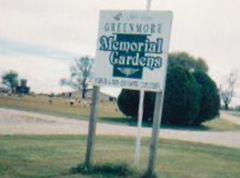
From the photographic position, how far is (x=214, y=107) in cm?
3675

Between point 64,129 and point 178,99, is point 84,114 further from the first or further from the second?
point 64,129

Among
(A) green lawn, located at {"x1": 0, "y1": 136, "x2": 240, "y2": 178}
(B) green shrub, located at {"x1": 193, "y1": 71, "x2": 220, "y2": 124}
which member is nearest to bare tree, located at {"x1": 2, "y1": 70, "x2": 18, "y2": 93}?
(B) green shrub, located at {"x1": 193, "y1": 71, "x2": 220, "y2": 124}

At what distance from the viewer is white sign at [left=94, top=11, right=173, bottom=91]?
9914 millimetres

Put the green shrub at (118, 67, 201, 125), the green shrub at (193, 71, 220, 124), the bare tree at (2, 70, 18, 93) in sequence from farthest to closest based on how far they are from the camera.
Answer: the bare tree at (2, 70, 18, 93)
the green shrub at (193, 71, 220, 124)
the green shrub at (118, 67, 201, 125)

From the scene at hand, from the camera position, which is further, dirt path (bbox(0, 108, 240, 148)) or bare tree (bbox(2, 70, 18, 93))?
bare tree (bbox(2, 70, 18, 93))

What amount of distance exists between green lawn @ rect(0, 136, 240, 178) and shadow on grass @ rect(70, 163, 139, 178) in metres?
0.16

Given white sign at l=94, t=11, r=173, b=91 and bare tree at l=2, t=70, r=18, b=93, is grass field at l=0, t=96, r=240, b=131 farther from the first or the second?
bare tree at l=2, t=70, r=18, b=93

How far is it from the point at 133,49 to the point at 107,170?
2385 mm

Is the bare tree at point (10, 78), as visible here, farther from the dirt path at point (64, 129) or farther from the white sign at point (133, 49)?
the white sign at point (133, 49)

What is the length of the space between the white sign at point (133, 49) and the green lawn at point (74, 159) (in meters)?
1.71

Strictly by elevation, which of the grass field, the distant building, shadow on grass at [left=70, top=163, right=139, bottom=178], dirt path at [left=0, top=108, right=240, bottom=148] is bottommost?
dirt path at [left=0, top=108, right=240, bottom=148]

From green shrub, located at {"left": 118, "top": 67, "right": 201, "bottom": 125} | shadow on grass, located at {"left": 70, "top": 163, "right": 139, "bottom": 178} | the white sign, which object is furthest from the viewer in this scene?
green shrub, located at {"left": 118, "top": 67, "right": 201, "bottom": 125}

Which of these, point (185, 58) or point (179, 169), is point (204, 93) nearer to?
point (179, 169)

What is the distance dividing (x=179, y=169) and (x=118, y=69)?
2.73 m
